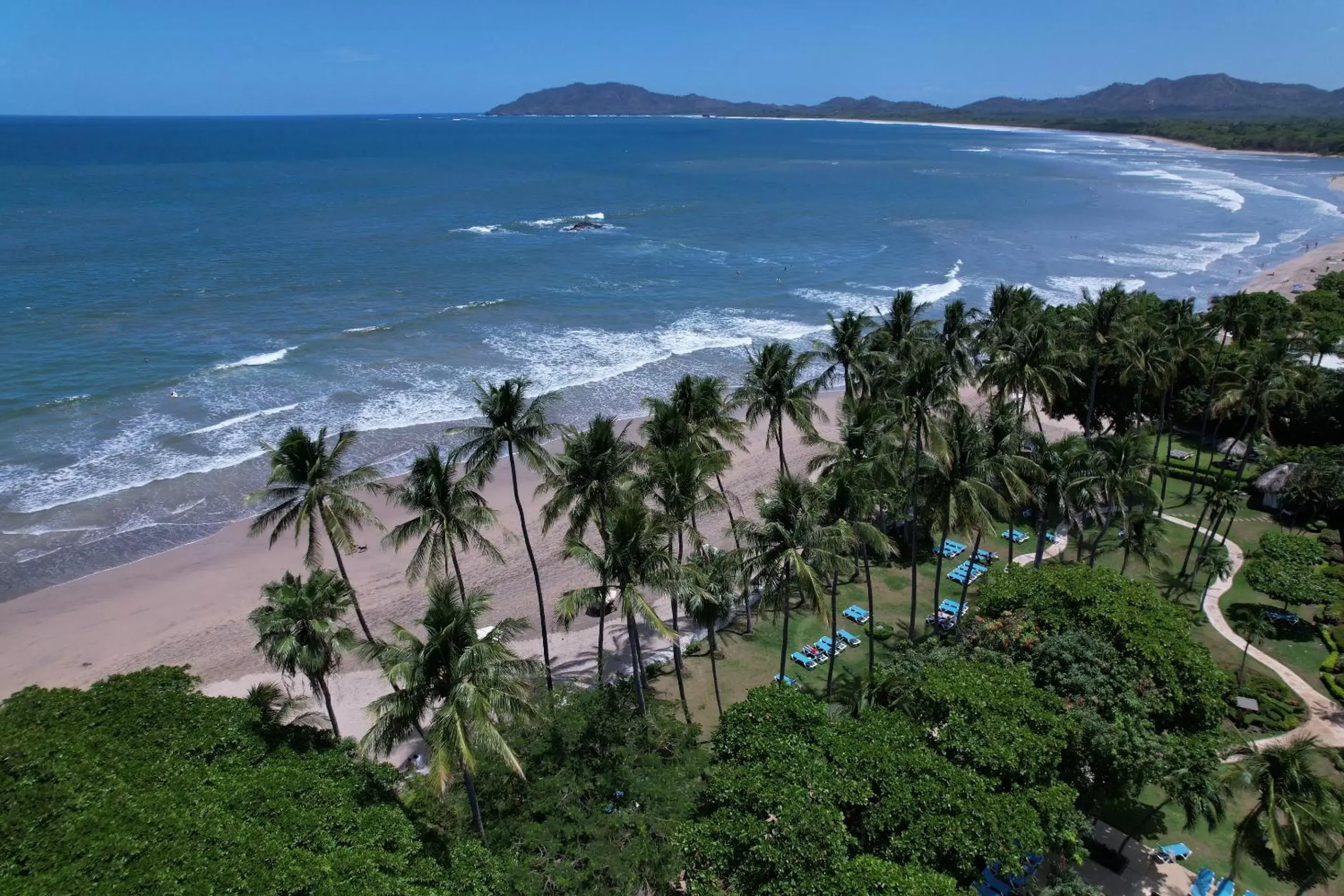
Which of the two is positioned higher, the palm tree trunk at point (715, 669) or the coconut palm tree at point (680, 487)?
the coconut palm tree at point (680, 487)

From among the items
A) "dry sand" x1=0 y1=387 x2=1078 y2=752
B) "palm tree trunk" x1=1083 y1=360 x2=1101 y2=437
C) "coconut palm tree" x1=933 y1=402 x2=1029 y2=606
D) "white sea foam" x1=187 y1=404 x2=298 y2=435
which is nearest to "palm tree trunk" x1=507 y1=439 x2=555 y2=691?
"dry sand" x1=0 y1=387 x2=1078 y2=752

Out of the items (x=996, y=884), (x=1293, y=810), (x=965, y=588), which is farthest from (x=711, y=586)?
(x=1293, y=810)

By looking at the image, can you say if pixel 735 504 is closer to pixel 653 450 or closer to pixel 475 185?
pixel 653 450

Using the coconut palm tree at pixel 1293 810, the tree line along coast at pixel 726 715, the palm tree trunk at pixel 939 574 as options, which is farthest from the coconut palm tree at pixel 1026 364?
the coconut palm tree at pixel 1293 810

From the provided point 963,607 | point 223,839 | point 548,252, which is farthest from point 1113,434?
point 548,252

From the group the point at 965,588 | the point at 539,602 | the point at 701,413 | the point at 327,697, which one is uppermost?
the point at 701,413

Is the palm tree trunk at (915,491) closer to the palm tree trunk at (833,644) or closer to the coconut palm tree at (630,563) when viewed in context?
the palm tree trunk at (833,644)

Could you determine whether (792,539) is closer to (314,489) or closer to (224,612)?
(314,489)
